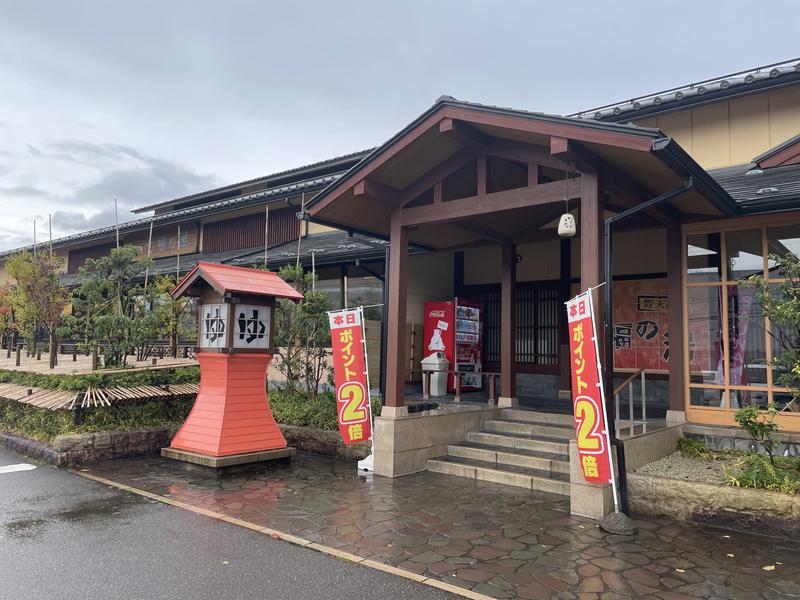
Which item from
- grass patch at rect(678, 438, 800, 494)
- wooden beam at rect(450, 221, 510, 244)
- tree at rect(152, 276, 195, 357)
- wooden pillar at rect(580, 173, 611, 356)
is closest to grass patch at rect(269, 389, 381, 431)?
tree at rect(152, 276, 195, 357)

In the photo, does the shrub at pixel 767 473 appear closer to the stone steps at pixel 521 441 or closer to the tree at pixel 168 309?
the stone steps at pixel 521 441

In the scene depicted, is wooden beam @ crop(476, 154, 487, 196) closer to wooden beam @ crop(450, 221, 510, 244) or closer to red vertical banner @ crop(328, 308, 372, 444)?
wooden beam @ crop(450, 221, 510, 244)

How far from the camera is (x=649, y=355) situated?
36.1 feet

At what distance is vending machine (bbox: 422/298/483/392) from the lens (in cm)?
1227

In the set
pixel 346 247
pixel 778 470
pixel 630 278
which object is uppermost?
pixel 346 247

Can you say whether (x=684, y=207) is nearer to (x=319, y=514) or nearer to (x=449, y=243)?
(x=449, y=243)

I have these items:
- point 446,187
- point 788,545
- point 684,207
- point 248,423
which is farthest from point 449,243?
point 788,545

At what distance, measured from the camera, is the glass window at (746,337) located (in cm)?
746

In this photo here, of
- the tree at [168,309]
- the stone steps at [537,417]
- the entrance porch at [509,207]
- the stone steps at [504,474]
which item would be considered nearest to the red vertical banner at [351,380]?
the entrance porch at [509,207]

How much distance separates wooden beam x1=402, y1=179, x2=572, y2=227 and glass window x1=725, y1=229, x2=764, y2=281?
3117 mm

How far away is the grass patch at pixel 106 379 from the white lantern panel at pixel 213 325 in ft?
6.69

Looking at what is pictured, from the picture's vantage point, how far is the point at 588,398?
5.62 m

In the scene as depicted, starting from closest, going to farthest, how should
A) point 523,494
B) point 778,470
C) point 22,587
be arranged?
point 22,587 → point 778,470 → point 523,494

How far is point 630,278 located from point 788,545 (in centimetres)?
689
